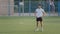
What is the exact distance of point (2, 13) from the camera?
29.2 m

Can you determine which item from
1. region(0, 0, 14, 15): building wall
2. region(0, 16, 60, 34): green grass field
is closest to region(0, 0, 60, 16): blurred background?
region(0, 0, 14, 15): building wall

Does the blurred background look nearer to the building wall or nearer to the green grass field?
the building wall

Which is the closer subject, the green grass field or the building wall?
the green grass field

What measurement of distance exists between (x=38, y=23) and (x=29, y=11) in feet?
50.5

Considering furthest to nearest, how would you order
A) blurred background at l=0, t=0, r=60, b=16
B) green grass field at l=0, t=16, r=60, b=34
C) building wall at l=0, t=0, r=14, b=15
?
1. building wall at l=0, t=0, r=14, b=15
2. blurred background at l=0, t=0, r=60, b=16
3. green grass field at l=0, t=16, r=60, b=34

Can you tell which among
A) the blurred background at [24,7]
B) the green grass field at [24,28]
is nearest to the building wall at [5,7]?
the blurred background at [24,7]

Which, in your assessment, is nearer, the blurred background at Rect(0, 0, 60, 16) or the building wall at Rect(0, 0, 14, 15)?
the blurred background at Rect(0, 0, 60, 16)

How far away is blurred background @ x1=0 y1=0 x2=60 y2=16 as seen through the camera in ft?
95.0

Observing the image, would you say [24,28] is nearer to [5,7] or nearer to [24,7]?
[24,7]

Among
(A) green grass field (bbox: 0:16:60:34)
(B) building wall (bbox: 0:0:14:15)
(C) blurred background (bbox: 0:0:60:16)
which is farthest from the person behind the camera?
(B) building wall (bbox: 0:0:14:15)

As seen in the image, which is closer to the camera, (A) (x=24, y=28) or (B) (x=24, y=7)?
(A) (x=24, y=28)

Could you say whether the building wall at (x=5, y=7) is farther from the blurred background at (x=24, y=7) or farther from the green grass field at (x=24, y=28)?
the green grass field at (x=24, y=28)

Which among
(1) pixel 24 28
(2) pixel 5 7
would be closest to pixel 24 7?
(2) pixel 5 7

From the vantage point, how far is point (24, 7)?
29.5 metres
